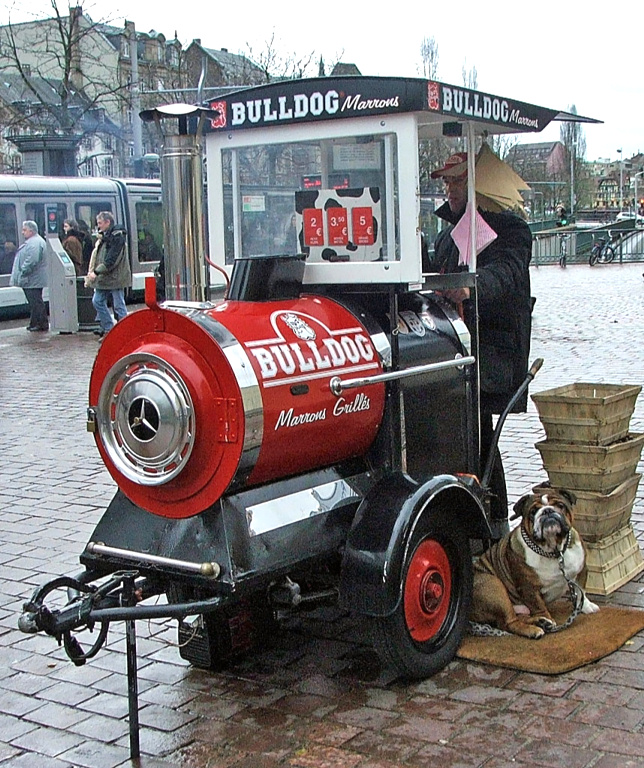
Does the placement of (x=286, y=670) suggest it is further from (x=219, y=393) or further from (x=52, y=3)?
(x=52, y=3)

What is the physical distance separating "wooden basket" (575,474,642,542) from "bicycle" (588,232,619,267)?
32319mm

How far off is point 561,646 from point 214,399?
6.15 ft

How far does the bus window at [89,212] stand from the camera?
2216cm

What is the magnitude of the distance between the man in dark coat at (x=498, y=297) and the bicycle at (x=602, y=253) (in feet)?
106

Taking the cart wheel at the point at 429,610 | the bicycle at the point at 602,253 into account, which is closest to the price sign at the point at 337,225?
the cart wheel at the point at 429,610

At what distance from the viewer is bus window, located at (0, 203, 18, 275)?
20.5 m

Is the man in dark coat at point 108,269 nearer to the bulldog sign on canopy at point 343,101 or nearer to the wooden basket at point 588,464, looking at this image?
the bulldog sign on canopy at point 343,101

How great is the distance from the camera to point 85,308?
58.5 ft

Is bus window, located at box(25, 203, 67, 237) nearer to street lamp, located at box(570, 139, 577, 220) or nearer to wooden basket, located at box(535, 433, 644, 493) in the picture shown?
wooden basket, located at box(535, 433, 644, 493)

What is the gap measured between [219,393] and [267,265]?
727mm

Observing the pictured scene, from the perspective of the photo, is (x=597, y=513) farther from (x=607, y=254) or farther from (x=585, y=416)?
(x=607, y=254)

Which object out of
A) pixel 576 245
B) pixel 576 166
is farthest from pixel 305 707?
pixel 576 166

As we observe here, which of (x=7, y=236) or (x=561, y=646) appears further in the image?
(x=7, y=236)

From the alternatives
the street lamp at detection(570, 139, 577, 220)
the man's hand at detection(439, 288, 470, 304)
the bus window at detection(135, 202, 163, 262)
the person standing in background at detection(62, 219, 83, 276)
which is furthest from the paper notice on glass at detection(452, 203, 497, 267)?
the street lamp at detection(570, 139, 577, 220)
